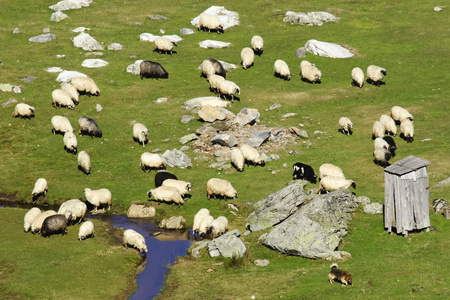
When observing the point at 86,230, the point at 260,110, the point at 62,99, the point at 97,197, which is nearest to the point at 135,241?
the point at 86,230

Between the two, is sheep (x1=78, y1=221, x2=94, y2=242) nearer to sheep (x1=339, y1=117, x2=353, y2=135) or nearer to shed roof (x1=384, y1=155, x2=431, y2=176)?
shed roof (x1=384, y1=155, x2=431, y2=176)

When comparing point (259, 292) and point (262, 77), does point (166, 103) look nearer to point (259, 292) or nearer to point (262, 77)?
point (262, 77)

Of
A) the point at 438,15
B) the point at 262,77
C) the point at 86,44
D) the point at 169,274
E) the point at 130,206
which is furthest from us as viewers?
the point at 438,15

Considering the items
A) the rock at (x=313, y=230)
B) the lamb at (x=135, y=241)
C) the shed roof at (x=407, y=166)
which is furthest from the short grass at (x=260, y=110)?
the shed roof at (x=407, y=166)

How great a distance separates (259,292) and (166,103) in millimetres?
25651

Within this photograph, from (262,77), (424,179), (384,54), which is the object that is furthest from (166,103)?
(424,179)

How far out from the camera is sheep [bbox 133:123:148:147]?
39.4m

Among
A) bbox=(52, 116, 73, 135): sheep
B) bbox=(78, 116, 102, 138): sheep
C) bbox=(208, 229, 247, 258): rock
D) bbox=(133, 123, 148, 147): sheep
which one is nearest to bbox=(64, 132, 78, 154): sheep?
bbox=(78, 116, 102, 138): sheep

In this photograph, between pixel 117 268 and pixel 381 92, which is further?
pixel 381 92

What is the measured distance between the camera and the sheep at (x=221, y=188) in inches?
1271

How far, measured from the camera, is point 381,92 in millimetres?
45812

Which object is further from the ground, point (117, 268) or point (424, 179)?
point (424, 179)

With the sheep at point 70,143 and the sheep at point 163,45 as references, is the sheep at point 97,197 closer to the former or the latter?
the sheep at point 70,143

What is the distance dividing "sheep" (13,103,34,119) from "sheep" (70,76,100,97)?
446 cm
